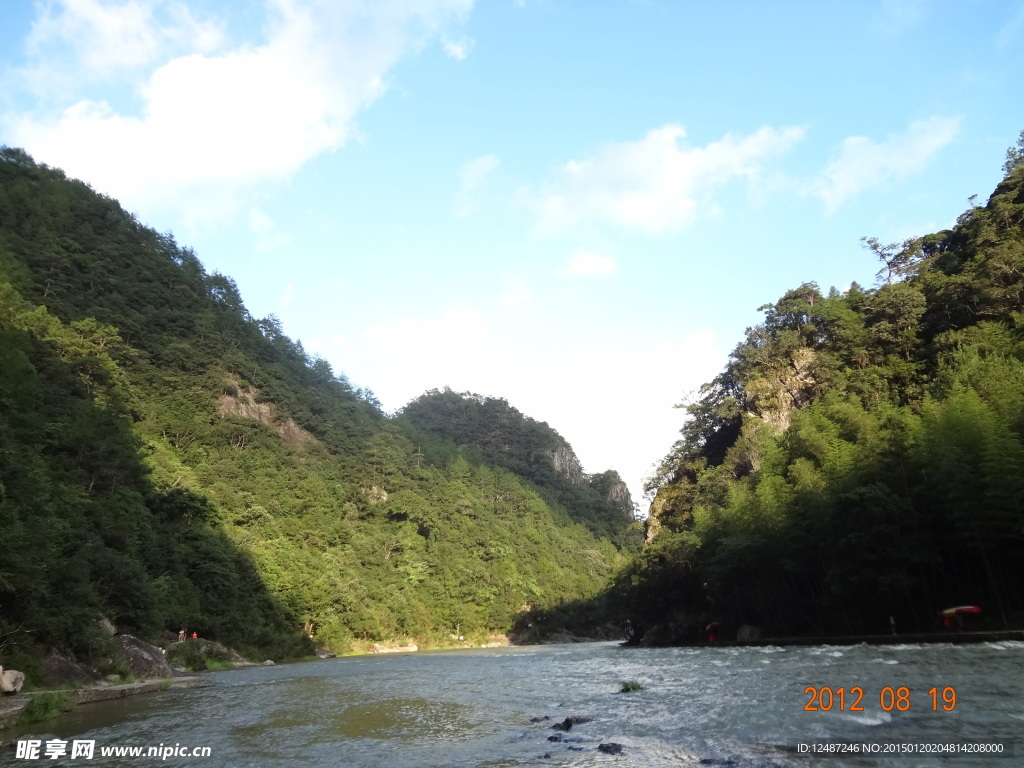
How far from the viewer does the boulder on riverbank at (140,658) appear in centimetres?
2178

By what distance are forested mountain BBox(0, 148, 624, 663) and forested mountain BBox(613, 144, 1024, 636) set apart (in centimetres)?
3069

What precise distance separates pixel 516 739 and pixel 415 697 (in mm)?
8563

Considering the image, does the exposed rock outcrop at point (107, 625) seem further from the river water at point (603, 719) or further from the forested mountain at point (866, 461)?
the forested mountain at point (866, 461)

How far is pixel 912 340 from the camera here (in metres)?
43.9

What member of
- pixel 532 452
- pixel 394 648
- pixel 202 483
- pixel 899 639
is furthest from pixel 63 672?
pixel 532 452

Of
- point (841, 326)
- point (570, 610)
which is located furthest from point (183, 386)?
point (841, 326)

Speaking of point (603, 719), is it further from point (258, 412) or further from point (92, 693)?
Result: point (258, 412)

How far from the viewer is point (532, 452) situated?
14638cm

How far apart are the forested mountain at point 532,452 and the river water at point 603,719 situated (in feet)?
381

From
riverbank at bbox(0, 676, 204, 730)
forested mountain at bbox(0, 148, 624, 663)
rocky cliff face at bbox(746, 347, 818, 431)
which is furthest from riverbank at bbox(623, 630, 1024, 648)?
forested mountain at bbox(0, 148, 624, 663)

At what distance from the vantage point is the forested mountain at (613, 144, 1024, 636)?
23.5 meters

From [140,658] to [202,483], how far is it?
Answer: 39506 mm

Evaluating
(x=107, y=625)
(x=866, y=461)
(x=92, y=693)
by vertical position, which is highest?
(x=866, y=461)

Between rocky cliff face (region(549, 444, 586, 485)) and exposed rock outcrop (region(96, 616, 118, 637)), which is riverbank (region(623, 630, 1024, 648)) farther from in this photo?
rocky cliff face (region(549, 444, 586, 485))
